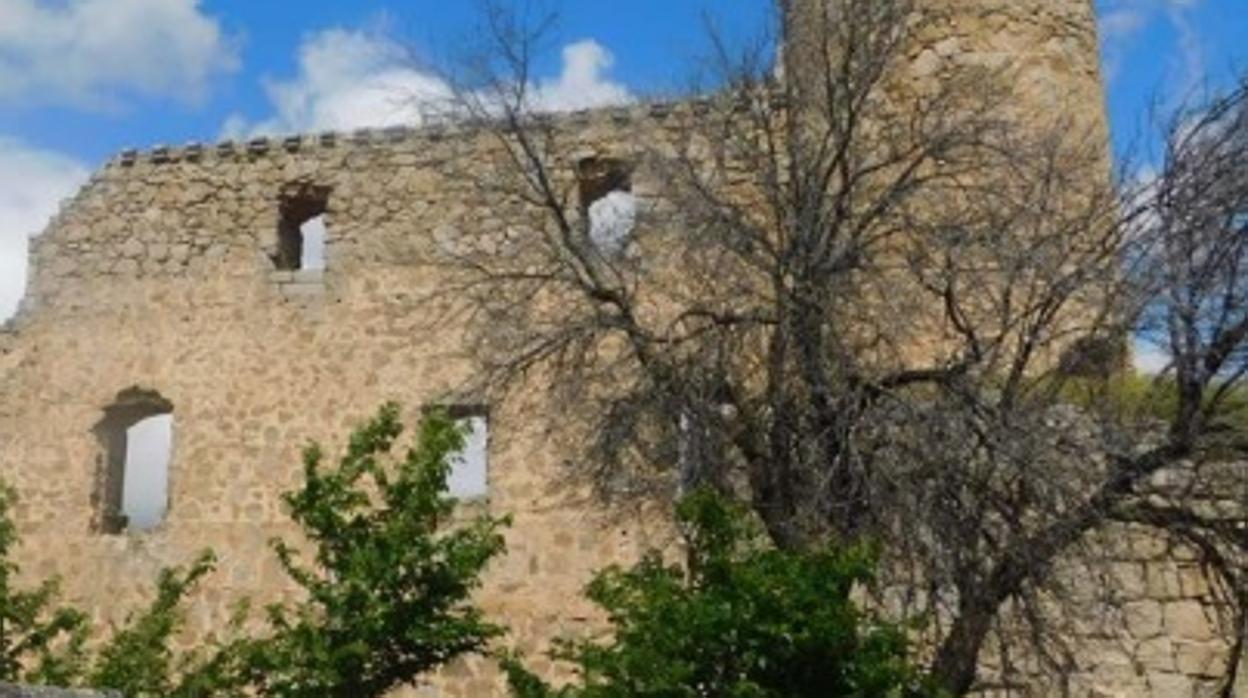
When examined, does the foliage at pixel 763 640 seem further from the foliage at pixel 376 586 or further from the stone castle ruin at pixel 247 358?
the stone castle ruin at pixel 247 358

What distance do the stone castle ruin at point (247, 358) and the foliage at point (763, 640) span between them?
6.73 m

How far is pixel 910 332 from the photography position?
30.4 feet

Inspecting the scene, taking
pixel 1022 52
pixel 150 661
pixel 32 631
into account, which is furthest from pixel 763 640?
pixel 32 631

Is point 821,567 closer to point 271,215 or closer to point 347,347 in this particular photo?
point 347,347

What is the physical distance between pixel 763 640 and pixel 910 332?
310 centimetres

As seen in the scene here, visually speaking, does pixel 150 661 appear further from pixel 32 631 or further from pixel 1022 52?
pixel 1022 52

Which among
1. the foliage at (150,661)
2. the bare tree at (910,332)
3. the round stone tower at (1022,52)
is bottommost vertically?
the foliage at (150,661)

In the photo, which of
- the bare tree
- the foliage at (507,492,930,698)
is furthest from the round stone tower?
the foliage at (507,492,930,698)

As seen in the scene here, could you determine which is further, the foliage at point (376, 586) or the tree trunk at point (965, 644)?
the foliage at point (376, 586)

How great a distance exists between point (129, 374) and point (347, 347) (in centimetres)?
212

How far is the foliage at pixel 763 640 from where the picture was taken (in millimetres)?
6578

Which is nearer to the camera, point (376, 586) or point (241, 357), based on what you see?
point (376, 586)

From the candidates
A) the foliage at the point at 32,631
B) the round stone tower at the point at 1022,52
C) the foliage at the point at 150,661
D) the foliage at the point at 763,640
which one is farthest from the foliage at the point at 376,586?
the round stone tower at the point at 1022,52

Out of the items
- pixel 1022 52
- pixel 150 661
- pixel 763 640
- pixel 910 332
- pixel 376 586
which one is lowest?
pixel 150 661
